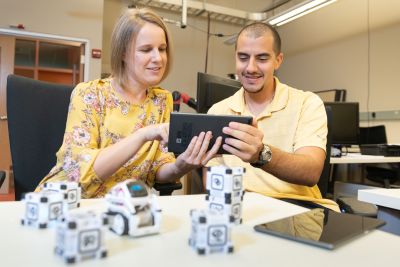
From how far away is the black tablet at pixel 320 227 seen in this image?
58 cm

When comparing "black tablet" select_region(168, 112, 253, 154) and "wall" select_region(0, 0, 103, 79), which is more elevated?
"wall" select_region(0, 0, 103, 79)

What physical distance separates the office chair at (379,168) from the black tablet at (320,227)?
2567mm

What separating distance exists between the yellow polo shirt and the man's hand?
314 millimetres

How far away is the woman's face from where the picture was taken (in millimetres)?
1187

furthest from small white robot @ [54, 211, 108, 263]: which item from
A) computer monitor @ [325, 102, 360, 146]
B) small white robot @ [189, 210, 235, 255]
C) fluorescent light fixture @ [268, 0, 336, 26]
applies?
fluorescent light fixture @ [268, 0, 336, 26]

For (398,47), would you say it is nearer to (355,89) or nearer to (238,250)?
(355,89)

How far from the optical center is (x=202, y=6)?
14.9 feet

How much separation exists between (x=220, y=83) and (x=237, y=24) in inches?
167

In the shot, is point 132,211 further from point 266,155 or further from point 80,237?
point 266,155

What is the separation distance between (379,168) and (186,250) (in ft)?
9.88

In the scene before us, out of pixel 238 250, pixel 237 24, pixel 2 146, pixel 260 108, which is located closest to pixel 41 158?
pixel 260 108

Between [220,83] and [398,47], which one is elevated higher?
[398,47]

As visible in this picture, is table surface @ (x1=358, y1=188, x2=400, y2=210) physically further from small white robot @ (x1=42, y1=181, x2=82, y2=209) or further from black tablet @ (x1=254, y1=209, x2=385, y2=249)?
small white robot @ (x1=42, y1=181, x2=82, y2=209)

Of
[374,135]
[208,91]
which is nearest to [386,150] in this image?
[374,135]
